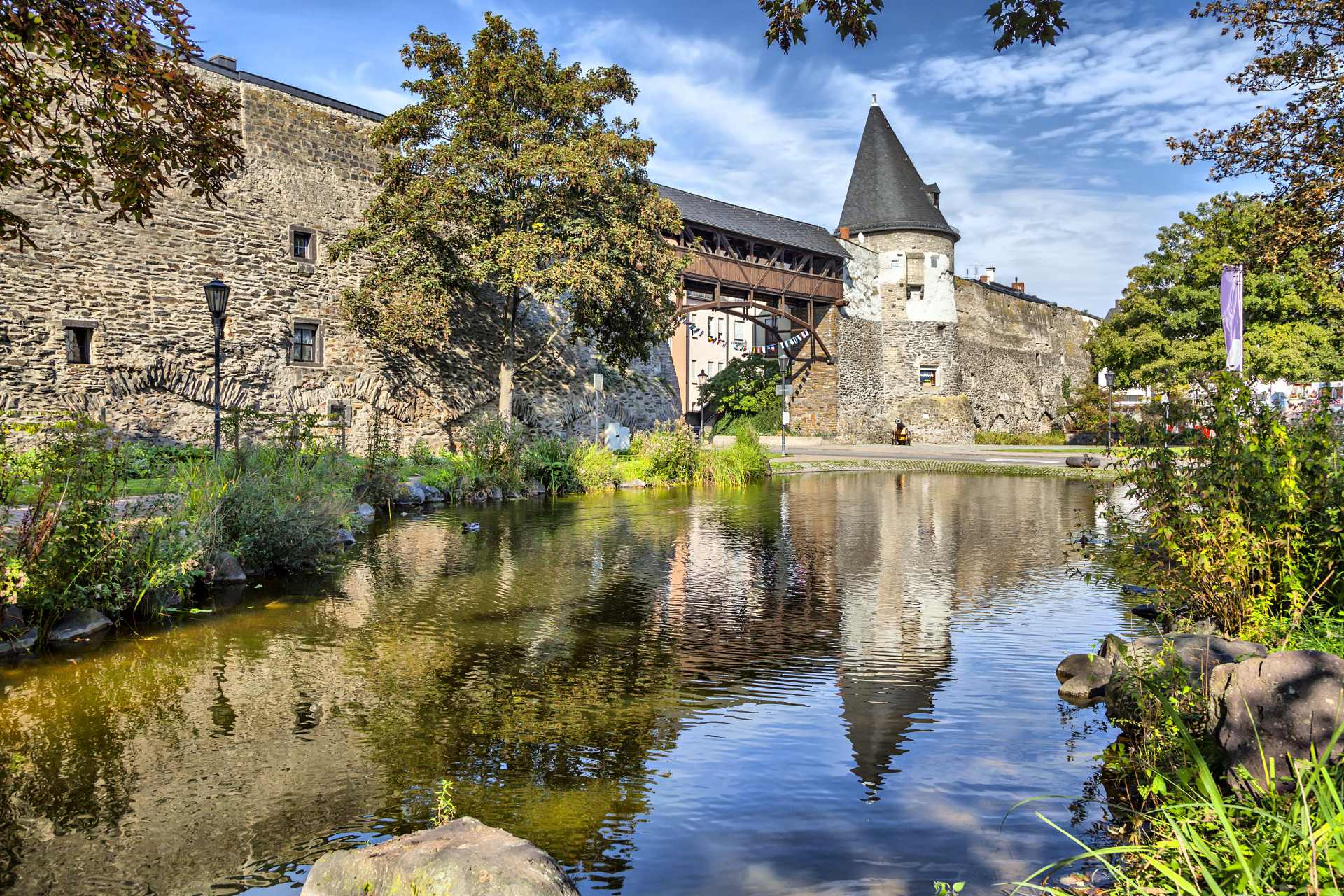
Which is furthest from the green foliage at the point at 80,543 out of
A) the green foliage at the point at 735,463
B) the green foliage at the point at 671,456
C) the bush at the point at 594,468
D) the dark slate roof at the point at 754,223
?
the dark slate roof at the point at 754,223

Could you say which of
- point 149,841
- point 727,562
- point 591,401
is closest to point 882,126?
point 591,401

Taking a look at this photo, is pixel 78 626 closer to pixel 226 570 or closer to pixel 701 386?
pixel 226 570

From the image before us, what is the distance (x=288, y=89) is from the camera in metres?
21.5

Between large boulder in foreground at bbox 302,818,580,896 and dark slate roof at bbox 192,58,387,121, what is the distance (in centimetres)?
2168

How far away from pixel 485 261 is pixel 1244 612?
1812cm

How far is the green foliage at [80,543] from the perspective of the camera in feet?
20.4

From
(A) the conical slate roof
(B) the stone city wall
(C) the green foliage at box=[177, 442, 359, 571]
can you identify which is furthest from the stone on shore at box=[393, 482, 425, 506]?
(A) the conical slate roof

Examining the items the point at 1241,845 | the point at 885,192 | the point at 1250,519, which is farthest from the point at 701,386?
the point at 1241,845

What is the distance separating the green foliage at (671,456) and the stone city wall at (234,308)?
5.09 meters

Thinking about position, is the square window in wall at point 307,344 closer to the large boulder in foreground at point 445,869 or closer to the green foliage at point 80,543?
the green foliage at point 80,543

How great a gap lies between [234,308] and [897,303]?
33.7m

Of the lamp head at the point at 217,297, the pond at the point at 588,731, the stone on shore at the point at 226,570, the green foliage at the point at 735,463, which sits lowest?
the pond at the point at 588,731

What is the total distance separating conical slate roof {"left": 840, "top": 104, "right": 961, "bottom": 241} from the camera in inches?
1795

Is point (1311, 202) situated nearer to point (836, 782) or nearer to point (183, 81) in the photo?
point (836, 782)
